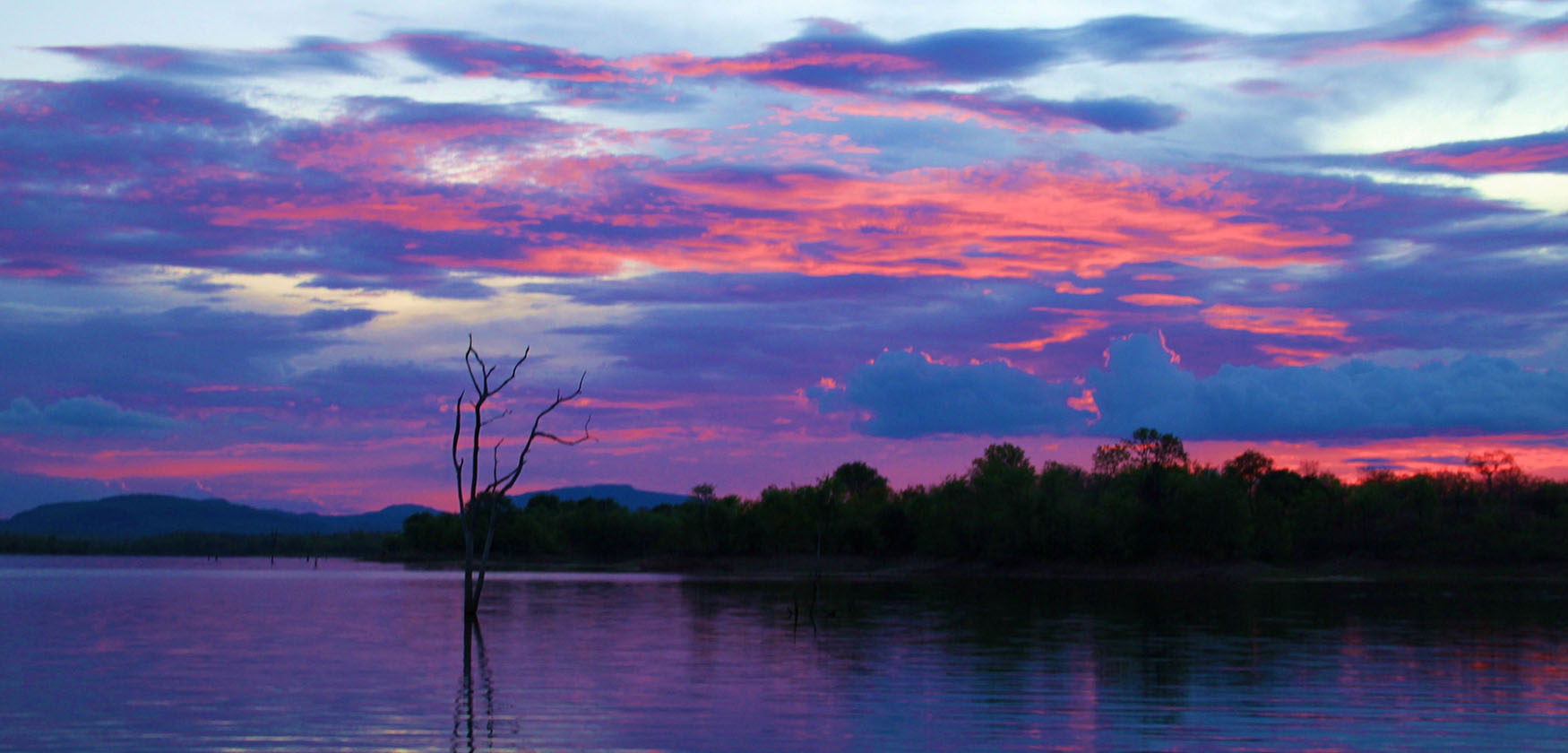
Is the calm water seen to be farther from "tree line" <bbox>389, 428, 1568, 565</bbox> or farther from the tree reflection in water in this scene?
"tree line" <bbox>389, 428, 1568, 565</bbox>

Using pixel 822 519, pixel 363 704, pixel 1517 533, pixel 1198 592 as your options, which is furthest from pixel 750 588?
pixel 1517 533

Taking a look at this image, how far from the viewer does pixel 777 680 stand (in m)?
31.7

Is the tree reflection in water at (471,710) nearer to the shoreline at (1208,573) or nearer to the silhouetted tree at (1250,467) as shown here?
the shoreline at (1208,573)

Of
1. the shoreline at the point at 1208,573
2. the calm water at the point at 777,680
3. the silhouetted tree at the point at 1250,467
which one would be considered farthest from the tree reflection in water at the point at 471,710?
the silhouetted tree at the point at 1250,467

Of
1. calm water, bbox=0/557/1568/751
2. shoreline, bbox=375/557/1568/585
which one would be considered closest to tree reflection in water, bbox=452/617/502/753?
calm water, bbox=0/557/1568/751

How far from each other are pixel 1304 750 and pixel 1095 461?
152 meters

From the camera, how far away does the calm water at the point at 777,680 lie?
22.5m

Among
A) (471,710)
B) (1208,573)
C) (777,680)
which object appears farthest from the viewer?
(1208,573)

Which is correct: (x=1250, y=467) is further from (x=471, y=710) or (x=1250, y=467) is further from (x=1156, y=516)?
(x=471, y=710)

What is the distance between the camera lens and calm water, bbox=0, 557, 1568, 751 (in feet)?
74.0

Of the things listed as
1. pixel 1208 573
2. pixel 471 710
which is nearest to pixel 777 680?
pixel 471 710

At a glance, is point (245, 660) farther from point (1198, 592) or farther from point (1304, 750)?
point (1198, 592)

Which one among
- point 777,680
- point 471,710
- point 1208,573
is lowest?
point 1208,573

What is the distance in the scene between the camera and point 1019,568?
141750mm
